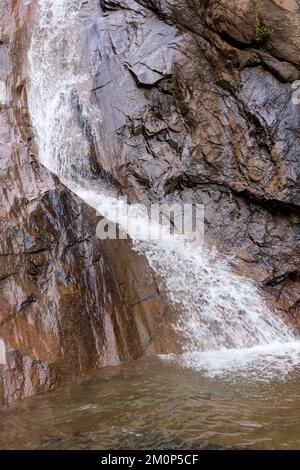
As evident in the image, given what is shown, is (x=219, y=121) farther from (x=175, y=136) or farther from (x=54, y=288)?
(x=54, y=288)

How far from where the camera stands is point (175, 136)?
26.4 feet

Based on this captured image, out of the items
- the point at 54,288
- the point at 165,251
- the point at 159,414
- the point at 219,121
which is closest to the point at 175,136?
the point at 219,121

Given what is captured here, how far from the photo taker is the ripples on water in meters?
3.69

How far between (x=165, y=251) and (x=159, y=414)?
3.11m

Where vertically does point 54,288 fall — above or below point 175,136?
below

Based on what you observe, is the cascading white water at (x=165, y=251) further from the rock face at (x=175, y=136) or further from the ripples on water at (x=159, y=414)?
the ripples on water at (x=159, y=414)

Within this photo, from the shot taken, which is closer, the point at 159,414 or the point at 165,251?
the point at 159,414

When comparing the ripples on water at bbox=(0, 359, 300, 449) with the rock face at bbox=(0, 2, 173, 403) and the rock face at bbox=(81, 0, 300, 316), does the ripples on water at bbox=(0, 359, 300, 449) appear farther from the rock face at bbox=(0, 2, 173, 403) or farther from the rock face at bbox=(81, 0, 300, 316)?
the rock face at bbox=(81, 0, 300, 316)

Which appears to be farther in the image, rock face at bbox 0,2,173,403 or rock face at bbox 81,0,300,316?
rock face at bbox 81,0,300,316

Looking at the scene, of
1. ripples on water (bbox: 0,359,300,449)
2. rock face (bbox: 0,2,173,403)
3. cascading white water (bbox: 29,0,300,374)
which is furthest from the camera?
cascading white water (bbox: 29,0,300,374)

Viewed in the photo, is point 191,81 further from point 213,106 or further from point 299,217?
point 299,217

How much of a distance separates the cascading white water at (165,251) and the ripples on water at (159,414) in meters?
0.62

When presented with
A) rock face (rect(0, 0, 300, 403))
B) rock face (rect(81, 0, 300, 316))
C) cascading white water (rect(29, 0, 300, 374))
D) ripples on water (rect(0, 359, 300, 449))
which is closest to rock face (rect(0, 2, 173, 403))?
rock face (rect(0, 0, 300, 403))

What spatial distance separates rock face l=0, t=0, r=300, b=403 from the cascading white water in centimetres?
25
